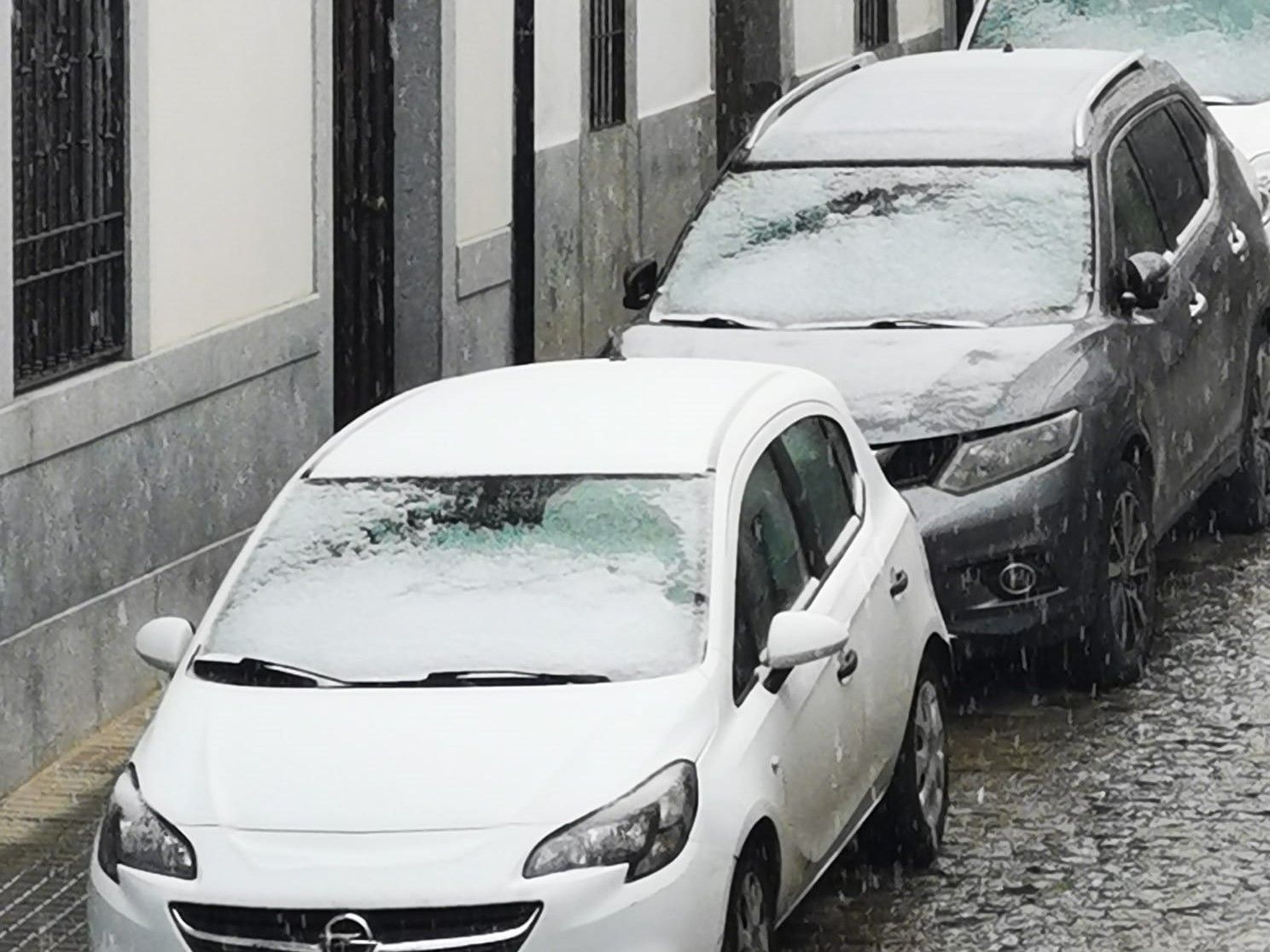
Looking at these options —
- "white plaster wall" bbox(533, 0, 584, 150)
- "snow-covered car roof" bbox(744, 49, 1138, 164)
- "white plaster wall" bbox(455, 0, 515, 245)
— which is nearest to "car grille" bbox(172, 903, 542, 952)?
"snow-covered car roof" bbox(744, 49, 1138, 164)

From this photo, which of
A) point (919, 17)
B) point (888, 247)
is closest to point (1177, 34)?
point (888, 247)

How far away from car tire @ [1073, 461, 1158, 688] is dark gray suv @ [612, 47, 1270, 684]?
0.04ft

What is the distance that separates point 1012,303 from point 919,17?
1643 cm

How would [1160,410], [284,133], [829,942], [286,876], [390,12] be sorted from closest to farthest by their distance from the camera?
1. [286,876]
2. [829,942]
3. [1160,410]
4. [284,133]
5. [390,12]

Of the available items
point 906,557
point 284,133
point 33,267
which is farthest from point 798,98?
point 906,557

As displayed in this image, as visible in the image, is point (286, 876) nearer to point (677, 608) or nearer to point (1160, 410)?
point (677, 608)

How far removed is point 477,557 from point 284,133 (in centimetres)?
522

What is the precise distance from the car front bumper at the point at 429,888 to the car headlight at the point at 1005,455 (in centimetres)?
370

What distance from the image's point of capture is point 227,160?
39.7 ft

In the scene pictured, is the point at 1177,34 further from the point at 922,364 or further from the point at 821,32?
the point at 922,364

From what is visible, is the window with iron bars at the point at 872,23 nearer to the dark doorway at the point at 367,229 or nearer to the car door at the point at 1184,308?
the dark doorway at the point at 367,229

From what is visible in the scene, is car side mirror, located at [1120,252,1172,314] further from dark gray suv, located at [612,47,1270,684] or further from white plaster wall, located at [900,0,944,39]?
white plaster wall, located at [900,0,944,39]

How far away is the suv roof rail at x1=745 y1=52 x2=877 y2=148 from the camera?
1238 cm

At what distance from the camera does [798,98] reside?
1271 cm
